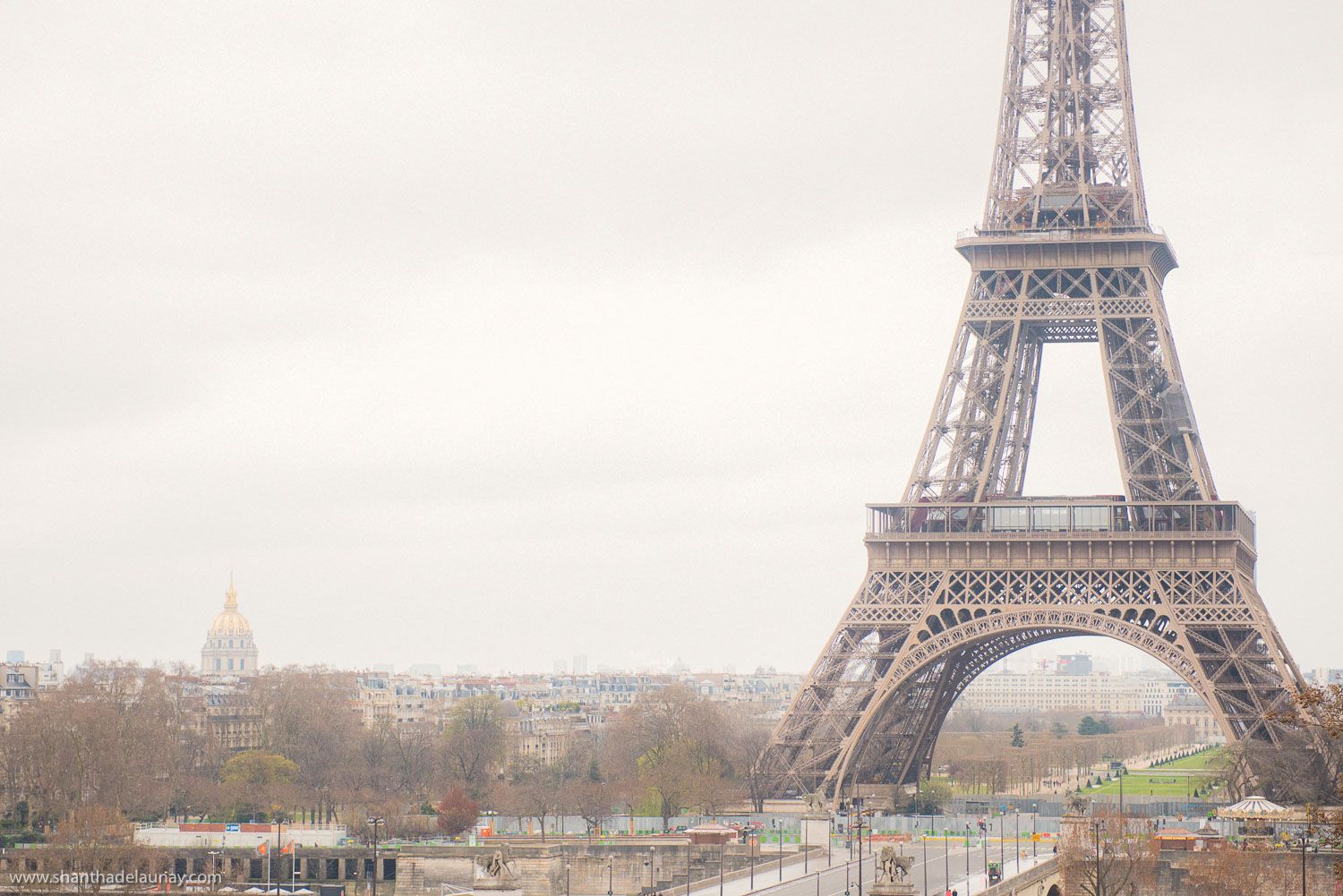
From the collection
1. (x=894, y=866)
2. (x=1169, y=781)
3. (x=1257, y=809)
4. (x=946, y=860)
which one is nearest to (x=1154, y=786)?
(x=1169, y=781)

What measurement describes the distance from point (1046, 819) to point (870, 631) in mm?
14973

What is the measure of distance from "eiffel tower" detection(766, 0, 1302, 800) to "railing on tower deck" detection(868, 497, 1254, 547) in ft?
0.27

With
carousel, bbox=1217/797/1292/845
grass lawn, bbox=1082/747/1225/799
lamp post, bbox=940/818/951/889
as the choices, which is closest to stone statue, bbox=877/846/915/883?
lamp post, bbox=940/818/951/889

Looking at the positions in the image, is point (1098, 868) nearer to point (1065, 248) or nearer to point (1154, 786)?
point (1065, 248)

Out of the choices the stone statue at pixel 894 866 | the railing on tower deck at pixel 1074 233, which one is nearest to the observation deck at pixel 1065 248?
the railing on tower deck at pixel 1074 233

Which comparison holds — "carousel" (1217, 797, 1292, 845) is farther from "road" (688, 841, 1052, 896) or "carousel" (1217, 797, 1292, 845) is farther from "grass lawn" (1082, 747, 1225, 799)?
"grass lawn" (1082, 747, 1225, 799)

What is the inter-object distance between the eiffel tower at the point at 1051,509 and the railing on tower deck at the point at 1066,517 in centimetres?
8

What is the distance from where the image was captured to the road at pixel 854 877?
206 ft

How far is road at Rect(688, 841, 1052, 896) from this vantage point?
62938 millimetres

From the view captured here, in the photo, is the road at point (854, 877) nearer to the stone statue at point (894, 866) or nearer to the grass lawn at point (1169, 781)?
the stone statue at point (894, 866)

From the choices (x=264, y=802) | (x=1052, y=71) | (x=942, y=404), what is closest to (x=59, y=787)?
(x=264, y=802)

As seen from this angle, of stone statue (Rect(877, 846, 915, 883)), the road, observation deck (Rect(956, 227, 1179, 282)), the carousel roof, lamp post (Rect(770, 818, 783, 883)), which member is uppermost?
observation deck (Rect(956, 227, 1179, 282))

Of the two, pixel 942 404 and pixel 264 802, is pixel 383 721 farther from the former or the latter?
pixel 942 404

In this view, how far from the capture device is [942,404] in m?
85.7
